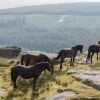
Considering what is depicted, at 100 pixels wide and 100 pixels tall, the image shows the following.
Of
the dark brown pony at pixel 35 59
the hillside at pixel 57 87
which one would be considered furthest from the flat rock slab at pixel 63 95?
the dark brown pony at pixel 35 59

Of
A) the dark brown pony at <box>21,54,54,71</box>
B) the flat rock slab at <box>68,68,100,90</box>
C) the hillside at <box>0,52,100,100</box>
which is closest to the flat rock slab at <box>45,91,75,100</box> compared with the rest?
the hillside at <box>0,52,100,100</box>

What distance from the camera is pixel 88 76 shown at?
30281 millimetres

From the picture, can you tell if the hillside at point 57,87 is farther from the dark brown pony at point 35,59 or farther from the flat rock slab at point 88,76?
the dark brown pony at point 35,59

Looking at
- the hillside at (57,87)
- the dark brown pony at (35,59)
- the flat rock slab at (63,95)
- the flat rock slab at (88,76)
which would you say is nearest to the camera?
the flat rock slab at (63,95)

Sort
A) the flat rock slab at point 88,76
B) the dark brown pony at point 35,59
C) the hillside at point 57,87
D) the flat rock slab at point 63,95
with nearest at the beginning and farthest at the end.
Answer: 1. the flat rock slab at point 63,95
2. the hillside at point 57,87
3. the flat rock slab at point 88,76
4. the dark brown pony at point 35,59

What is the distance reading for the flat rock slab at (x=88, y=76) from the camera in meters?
27.5

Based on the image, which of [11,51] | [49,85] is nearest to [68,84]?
[49,85]

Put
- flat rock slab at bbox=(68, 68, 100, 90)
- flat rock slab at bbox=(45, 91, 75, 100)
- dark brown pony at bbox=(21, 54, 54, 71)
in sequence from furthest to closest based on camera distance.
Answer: dark brown pony at bbox=(21, 54, 54, 71) → flat rock slab at bbox=(68, 68, 100, 90) → flat rock slab at bbox=(45, 91, 75, 100)

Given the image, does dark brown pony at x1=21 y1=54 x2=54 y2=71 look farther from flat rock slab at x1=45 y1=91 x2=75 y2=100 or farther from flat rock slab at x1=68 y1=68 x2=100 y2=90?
flat rock slab at x1=45 y1=91 x2=75 y2=100

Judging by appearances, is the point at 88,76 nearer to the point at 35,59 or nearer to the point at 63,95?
the point at 35,59

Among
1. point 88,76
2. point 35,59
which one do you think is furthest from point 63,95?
point 35,59

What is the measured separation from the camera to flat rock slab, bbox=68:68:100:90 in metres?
27.5

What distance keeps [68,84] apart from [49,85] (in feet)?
5.25

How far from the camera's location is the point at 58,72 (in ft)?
112
